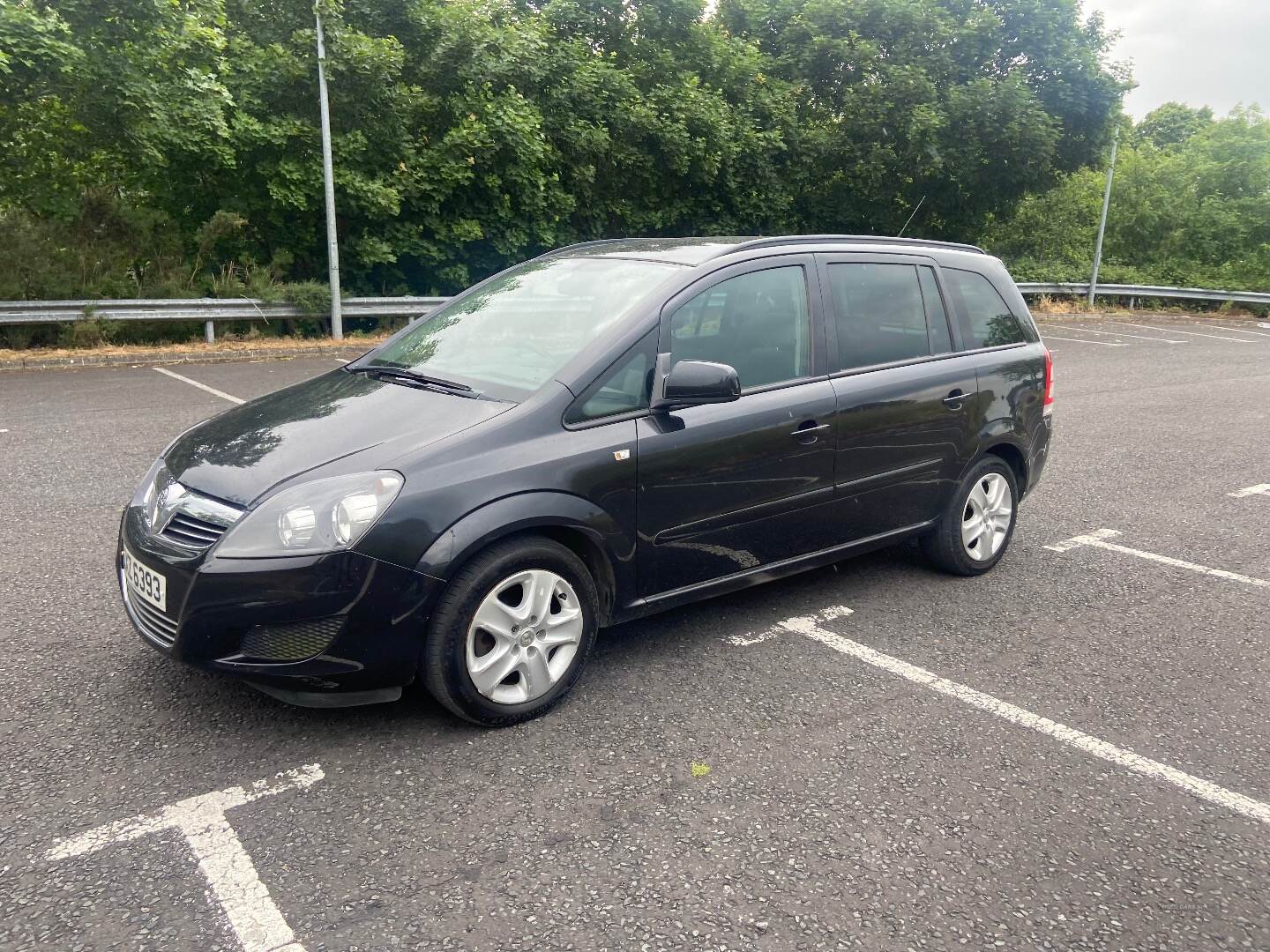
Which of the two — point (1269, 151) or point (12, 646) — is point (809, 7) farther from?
point (12, 646)

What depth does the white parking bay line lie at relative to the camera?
23.5ft

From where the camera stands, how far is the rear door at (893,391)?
4.40 metres

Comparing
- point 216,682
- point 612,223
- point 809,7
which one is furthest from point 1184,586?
point 809,7

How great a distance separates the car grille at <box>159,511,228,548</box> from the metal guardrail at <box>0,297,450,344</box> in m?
10.8

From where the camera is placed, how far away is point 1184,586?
5.14 metres

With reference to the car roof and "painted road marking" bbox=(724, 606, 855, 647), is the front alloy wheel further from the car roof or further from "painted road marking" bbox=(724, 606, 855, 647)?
the car roof

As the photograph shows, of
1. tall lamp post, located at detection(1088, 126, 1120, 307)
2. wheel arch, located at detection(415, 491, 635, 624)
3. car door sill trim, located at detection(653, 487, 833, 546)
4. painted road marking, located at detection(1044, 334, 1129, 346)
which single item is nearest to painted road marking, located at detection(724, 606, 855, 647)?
car door sill trim, located at detection(653, 487, 833, 546)

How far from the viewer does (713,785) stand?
3.08 metres

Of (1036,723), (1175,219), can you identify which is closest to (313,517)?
(1036,723)

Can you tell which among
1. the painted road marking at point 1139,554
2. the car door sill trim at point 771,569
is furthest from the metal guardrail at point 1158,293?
the car door sill trim at point 771,569

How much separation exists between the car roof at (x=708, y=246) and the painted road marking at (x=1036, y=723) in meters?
1.68

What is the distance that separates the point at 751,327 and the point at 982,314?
171 cm

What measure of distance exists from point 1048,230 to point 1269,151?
7596mm

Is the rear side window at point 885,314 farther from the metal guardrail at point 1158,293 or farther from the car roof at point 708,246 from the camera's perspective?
the metal guardrail at point 1158,293
